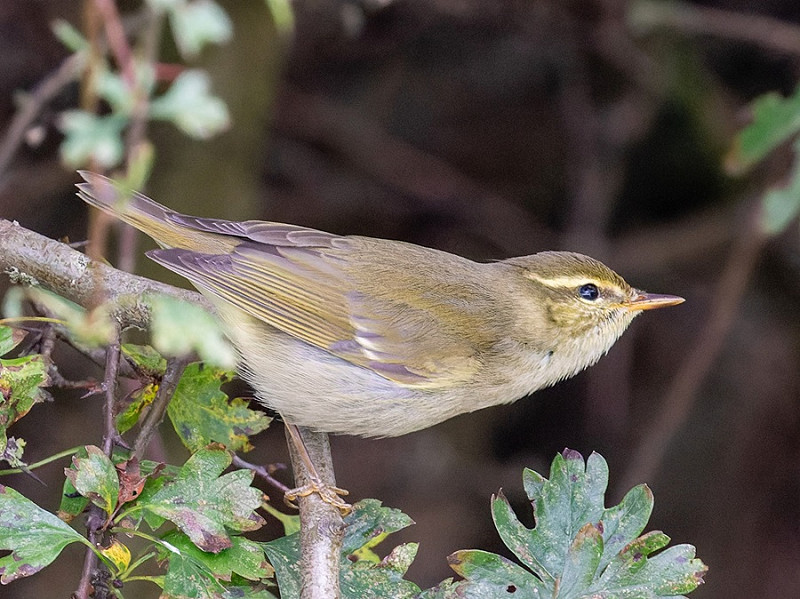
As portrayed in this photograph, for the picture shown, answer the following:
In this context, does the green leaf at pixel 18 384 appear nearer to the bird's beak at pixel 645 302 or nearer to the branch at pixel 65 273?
the branch at pixel 65 273

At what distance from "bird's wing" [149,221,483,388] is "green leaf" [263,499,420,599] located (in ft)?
2.41

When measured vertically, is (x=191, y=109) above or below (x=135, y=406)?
above

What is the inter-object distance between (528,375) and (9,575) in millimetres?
1704

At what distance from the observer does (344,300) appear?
307 centimetres

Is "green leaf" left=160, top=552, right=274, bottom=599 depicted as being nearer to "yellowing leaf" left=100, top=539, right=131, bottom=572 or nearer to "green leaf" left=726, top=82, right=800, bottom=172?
"yellowing leaf" left=100, top=539, right=131, bottom=572

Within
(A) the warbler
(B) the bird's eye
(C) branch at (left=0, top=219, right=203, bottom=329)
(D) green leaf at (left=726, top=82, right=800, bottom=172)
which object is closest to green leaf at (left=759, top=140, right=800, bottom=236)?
(D) green leaf at (left=726, top=82, right=800, bottom=172)

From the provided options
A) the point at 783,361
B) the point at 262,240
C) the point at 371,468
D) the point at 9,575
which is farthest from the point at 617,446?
the point at 9,575

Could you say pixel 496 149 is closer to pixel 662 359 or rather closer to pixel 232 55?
pixel 662 359

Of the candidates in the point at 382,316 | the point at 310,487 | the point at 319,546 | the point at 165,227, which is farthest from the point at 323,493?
the point at 165,227

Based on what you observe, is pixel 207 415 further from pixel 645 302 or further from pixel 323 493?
pixel 645 302

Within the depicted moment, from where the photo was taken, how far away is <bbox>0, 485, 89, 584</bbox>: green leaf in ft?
6.06

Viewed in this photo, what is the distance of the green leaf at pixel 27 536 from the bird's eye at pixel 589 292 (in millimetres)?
1793

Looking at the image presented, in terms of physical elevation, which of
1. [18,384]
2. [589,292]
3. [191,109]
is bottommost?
[18,384]

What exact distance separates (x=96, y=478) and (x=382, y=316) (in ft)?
4.29
